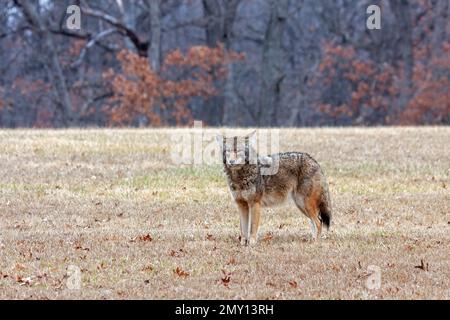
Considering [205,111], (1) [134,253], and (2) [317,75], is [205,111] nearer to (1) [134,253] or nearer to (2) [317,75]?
(2) [317,75]

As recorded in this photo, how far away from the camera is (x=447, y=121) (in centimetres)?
4609

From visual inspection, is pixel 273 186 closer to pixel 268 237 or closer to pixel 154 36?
pixel 268 237

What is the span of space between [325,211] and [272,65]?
2707 cm

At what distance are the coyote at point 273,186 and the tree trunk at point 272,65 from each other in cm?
2640

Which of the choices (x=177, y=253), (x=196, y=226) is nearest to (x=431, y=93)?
(x=196, y=226)

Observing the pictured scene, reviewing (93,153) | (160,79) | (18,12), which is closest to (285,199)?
(93,153)

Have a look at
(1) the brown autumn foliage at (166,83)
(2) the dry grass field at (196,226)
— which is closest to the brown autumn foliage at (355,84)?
(1) the brown autumn foliage at (166,83)

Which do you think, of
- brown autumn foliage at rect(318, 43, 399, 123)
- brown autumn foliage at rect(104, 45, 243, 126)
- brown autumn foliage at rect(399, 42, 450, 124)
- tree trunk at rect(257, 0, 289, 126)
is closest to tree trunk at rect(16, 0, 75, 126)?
brown autumn foliage at rect(104, 45, 243, 126)

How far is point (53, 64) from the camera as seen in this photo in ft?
137

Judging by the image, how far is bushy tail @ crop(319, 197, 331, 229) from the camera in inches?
499

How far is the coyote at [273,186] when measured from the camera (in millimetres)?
12180

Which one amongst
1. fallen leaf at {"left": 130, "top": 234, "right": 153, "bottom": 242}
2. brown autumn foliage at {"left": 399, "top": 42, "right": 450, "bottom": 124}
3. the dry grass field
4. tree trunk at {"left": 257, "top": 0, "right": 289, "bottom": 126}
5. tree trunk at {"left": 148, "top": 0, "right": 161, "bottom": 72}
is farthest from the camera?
brown autumn foliage at {"left": 399, "top": 42, "right": 450, "bottom": 124}

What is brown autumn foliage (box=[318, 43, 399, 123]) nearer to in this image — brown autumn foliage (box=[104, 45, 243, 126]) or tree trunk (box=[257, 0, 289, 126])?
brown autumn foliage (box=[104, 45, 243, 126])

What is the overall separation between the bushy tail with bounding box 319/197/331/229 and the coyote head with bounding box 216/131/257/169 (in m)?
1.34
